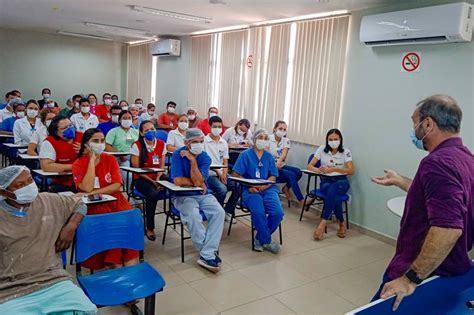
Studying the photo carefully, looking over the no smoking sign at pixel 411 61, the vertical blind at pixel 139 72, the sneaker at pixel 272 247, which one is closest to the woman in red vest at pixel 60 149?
the sneaker at pixel 272 247

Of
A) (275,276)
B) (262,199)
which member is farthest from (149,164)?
(275,276)

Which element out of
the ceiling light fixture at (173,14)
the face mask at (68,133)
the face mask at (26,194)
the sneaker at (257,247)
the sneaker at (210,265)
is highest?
the ceiling light fixture at (173,14)

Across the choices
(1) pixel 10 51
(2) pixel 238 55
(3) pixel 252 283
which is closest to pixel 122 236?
(3) pixel 252 283

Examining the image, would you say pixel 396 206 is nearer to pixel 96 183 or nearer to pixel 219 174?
pixel 219 174

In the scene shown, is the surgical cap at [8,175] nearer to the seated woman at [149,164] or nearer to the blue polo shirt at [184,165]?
the blue polo shirt at [184,165]

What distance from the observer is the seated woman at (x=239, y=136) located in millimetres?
5848

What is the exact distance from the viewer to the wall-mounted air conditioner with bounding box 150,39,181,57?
8102 millimetres

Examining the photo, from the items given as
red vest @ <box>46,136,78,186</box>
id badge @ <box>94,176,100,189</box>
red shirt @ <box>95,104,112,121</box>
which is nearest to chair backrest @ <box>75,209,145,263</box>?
id badge @ <box>94,176,100,189</box>

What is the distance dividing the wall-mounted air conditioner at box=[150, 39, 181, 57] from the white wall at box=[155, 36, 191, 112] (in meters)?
0.10

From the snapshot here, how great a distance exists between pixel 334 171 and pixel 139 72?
281 inches

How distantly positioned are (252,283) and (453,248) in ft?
6.51

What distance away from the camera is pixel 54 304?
5.84 ft

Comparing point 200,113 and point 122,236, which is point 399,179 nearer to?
point 122,236

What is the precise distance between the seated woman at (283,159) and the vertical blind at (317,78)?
0.26 metres
